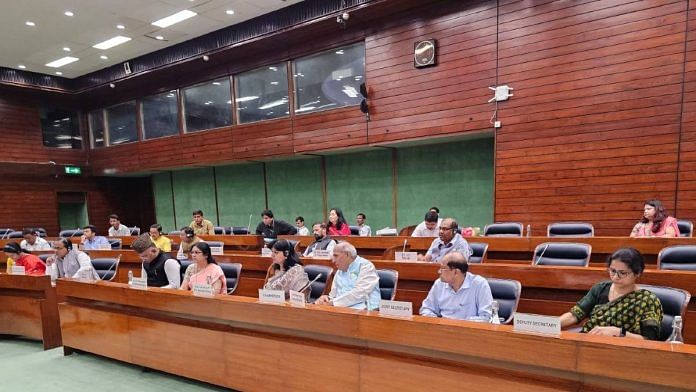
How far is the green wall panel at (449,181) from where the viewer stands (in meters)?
5.75

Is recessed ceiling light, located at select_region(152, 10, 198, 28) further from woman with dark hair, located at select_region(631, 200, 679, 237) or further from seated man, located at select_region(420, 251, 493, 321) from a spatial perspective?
woman with dark hair, located at select_region(631, 200, 679, 237)

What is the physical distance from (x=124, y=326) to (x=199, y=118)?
6178mm

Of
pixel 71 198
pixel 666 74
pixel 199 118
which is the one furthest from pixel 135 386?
pixel 71 198

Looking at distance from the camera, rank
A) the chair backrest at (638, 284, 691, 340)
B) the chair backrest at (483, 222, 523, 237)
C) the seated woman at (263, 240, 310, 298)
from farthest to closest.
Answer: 1. the chair backrest at (483, 222, 523, 237)
2. the seated woman at (263, 240, 310, 298)
3. the chair backrest at (638, 284, 691, 340)

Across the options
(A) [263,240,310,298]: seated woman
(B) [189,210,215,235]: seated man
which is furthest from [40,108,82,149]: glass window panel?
(A) [263,240,310,298]: seated woman

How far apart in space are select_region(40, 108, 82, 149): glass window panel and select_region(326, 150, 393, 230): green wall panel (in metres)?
7.56

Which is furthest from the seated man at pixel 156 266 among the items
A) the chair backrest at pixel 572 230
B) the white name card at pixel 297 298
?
the chair backrest at pixel 572 230

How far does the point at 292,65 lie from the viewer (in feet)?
22.1

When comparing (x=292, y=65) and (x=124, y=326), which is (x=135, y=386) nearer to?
(x=124, y=326)

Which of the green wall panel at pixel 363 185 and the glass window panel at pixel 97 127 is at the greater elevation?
the glass window panel at pixel 97 127

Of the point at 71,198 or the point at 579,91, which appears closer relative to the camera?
the point at 579,91

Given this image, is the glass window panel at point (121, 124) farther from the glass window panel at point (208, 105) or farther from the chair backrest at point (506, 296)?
the chair backrest at point (506, 296)

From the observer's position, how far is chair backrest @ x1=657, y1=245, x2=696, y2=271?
249 cm

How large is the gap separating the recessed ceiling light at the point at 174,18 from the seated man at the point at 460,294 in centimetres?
625
